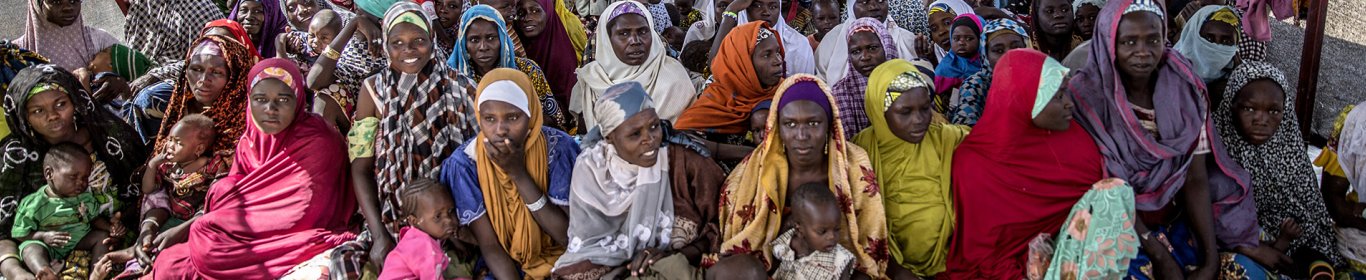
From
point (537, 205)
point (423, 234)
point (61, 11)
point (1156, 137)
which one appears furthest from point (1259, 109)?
point (61, 11)

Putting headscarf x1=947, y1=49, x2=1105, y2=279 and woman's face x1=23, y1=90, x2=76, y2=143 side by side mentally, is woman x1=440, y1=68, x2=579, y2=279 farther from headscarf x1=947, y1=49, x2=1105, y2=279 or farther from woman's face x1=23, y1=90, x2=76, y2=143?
woman's face x1=23, y1=90, x2=76, y2=143

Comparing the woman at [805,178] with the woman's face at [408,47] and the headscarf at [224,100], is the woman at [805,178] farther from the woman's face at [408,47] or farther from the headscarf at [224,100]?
→ the headscarf at [224,100]

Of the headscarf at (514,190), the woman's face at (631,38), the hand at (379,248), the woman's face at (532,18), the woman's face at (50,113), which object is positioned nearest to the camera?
the headscarf at (514,190)

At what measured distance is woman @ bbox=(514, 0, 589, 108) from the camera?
561cm

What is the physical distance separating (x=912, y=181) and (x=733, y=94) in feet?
3.97

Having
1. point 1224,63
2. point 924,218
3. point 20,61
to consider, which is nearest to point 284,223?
point 20,61

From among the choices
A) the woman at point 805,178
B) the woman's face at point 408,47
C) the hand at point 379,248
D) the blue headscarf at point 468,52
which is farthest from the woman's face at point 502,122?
the blue headscarf at point 468,52

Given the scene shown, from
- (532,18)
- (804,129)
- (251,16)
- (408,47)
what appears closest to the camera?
(804,129)

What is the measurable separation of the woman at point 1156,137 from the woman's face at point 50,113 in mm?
4630

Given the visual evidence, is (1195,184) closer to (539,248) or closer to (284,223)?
(539,248)

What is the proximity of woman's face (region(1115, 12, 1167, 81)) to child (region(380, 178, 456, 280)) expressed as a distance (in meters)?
2.79

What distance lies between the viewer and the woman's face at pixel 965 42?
5113mm

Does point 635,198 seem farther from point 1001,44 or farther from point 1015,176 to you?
point 1001,44

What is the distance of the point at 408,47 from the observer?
4.19 metres
